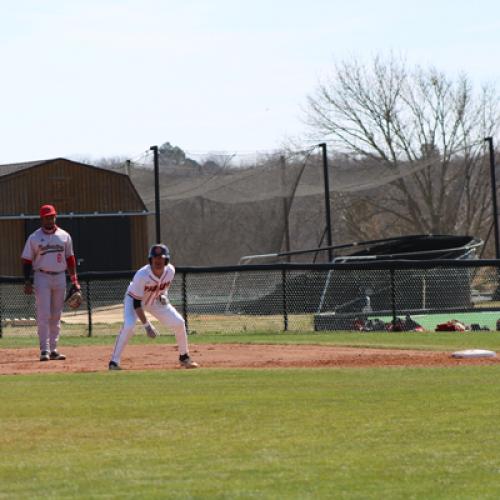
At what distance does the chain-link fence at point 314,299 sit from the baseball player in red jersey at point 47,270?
6228mm

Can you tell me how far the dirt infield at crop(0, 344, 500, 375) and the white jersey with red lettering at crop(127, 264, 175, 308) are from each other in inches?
35.4

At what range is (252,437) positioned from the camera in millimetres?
8305

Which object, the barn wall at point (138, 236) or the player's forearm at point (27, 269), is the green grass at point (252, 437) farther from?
the barn wall at point (138, 236)

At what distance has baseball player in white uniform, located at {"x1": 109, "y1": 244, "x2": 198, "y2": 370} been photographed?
13.4m

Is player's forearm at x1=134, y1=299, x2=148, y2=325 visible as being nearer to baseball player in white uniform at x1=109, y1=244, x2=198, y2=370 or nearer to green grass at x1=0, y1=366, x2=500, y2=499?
baseball player in white uniform at x1=109, y1=244, x2=198, y2=370

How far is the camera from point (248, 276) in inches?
1083

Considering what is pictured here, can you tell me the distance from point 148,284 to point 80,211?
2275cm

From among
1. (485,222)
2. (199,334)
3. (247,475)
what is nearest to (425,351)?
(199,334)

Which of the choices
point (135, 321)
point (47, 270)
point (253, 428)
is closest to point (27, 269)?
point (47, 270)

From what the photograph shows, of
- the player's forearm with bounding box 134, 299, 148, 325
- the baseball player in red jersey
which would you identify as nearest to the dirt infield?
the baseball player in red jersey

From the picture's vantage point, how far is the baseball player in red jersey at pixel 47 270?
15.0 m

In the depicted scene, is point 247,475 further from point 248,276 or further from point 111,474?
point 248,276

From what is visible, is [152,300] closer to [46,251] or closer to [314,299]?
[46,251]

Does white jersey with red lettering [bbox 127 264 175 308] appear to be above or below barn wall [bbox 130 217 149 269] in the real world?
below
